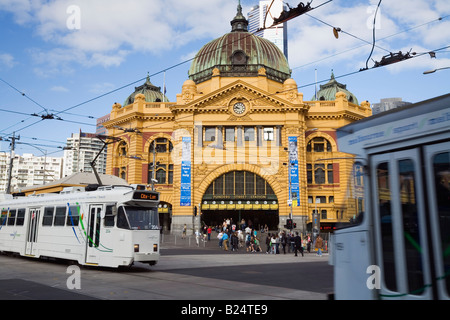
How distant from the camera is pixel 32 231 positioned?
20406 millimetres

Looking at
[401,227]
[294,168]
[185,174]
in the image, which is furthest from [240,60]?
[401,227]

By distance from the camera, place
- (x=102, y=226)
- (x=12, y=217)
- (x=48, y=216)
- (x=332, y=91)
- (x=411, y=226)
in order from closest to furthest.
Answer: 1. (x=411, y=226)
2. (x=102, y=226)
3. (x=48, y=216)
4. (x=12, y=217)
5. (x=332, y=91)

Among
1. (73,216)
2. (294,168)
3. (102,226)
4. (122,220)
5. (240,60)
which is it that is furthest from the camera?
(240,60)

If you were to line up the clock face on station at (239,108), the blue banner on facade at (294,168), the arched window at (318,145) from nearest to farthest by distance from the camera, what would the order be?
the blue banner on facade at (294,168), the clock face on station at (239,108), the arched window at (318,145)

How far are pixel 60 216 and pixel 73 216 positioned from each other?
51.5 inches

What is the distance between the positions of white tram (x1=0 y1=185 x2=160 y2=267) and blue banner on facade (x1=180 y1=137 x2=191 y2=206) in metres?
27.9

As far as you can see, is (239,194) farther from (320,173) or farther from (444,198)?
(444,198)

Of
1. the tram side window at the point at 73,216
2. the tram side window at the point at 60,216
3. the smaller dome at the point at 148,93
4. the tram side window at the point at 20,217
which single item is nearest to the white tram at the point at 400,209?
the tram side window at the point at 73,216

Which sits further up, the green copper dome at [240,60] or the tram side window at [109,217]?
the green copper dome at [240,60]

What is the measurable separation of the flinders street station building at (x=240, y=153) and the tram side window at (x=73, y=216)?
2871 centimetres

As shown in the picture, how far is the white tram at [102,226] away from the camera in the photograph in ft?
50.8

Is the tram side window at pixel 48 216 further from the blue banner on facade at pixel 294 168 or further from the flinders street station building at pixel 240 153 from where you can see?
the blue banner on facade at pixel 294 168
